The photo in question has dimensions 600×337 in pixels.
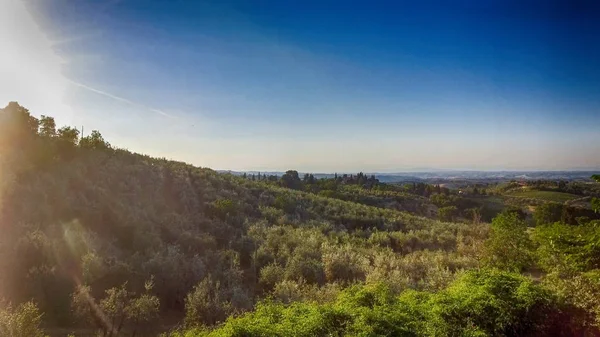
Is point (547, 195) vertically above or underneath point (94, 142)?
underneath

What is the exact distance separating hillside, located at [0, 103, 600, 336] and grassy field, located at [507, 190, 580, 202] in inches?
2348

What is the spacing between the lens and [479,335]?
8414 mm

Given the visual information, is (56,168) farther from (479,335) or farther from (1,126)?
(479,335)

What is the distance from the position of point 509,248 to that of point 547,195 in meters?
81.8

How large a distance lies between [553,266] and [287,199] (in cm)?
2756

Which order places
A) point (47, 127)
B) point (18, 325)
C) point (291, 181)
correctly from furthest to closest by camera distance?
point (291, 181) → point (47, 127) → point (18, 325)

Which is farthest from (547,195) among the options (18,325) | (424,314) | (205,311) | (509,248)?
(18,325)

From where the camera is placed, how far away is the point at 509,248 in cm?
1755

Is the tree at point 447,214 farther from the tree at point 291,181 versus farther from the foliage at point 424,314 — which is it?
the foliage at point 424,314

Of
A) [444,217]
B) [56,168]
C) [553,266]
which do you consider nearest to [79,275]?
[56,168]

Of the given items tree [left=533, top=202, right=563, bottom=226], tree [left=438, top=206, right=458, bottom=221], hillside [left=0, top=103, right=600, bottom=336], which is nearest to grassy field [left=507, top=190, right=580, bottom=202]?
tree [left=533, top=202, right=563, bottom=226]

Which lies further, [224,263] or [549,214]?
[549,214]

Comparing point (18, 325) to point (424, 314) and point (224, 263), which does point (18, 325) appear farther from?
point (224, 263)

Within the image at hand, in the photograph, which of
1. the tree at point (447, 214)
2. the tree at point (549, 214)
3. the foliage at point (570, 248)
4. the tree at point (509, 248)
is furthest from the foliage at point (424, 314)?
the tree at point (447, 214)
